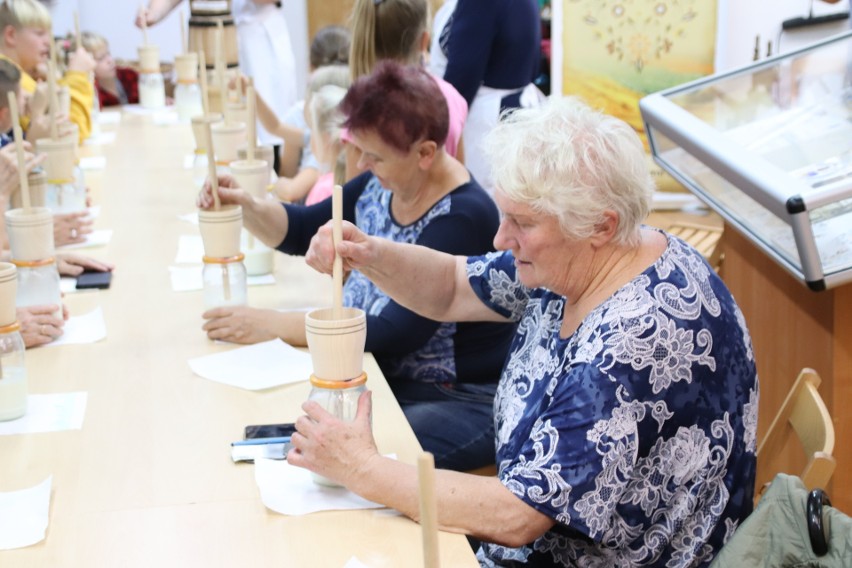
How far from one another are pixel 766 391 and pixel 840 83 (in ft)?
3.32

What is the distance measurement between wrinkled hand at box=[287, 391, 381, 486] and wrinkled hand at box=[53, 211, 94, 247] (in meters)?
1.76

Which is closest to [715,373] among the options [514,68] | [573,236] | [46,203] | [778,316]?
[573,236]

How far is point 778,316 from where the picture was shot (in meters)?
2.91

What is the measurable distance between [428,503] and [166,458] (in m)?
1.13

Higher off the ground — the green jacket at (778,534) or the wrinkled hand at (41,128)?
the wrinkled hand at (41,128)

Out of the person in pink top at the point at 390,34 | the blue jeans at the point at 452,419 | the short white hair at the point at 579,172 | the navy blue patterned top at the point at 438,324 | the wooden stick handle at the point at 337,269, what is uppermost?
the person in pink top at the point at 390,34

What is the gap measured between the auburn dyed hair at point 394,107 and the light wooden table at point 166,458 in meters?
0.47

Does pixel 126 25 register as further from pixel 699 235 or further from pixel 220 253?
pixel 220 253

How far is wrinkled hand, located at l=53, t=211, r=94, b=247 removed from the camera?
316 cm

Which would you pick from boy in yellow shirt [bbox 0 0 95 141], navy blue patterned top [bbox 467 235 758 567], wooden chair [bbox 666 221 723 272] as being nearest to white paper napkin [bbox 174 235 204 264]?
navy blue patterned top [bbox 467 235 758 567]

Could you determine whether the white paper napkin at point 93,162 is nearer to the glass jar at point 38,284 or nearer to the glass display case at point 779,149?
the glass jar at point 38,284

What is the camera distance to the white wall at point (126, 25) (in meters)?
7.66

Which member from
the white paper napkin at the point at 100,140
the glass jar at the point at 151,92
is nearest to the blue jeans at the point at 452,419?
the white paper napkin at the point at 100,140

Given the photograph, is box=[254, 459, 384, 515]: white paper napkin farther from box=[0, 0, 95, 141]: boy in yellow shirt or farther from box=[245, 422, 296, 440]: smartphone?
box=[0, 0, 95, 141]: boy in yellow shirt
